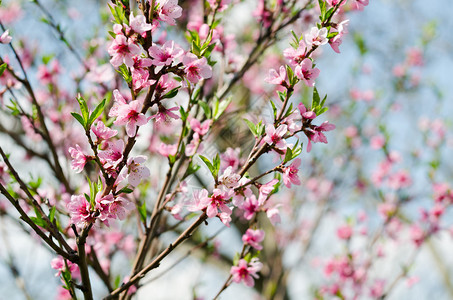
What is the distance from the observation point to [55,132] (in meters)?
3.88

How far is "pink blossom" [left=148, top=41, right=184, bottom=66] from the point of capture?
3.96ft

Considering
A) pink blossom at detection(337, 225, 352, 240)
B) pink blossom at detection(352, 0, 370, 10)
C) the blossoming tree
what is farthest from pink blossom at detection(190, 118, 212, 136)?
pink blossom at detection(337, 225, 352, 240)

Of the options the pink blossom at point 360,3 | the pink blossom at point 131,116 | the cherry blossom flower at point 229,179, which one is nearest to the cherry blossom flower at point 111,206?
the pink blossom at point 131,116

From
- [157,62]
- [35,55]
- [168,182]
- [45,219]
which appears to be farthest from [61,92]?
[157,62]

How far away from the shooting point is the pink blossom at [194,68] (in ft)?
4.23

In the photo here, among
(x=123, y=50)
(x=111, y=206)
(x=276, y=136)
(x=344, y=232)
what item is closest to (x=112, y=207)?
(x=111, y=206)

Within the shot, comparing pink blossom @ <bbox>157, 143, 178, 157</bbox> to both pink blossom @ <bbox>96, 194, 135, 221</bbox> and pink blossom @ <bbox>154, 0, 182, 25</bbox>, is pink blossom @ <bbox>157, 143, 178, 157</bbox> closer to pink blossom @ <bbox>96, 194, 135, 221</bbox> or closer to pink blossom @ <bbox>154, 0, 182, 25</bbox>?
pink blossom @ <bbox>96, 194, 135, 221</bbox>

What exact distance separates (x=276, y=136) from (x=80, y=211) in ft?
2.39

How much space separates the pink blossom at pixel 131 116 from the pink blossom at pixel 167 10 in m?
0.30

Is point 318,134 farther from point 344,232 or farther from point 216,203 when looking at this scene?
point 344,232

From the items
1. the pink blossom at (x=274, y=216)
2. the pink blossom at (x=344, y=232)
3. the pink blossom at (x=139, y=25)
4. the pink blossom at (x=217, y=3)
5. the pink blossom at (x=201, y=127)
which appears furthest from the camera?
the pink blossom at (x=344, y=232)

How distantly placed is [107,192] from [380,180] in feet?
12.6

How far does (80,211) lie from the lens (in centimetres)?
128

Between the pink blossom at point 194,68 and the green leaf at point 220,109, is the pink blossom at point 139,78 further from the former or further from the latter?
the green leaf at point 220,109
